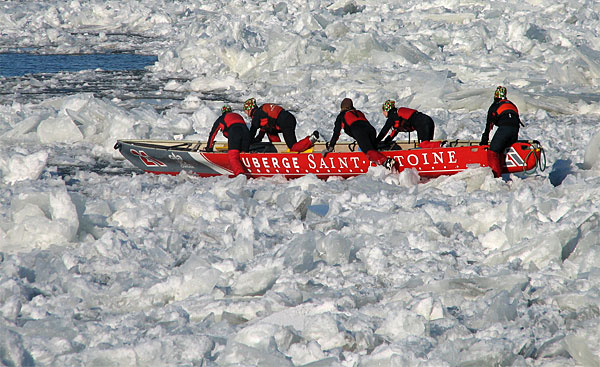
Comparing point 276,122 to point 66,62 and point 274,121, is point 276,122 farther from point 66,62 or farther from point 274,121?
point 66,62

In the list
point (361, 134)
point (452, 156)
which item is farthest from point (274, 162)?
point (452, 156)

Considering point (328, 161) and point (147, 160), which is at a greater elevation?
point (328, 161)

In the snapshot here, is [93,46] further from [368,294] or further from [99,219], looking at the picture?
[368,294]

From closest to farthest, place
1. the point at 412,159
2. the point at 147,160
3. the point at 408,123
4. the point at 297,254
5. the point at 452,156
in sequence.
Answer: the point at 297,254, the point at 452,156, the point at 412,159, the point at 408,123, the point at 147,160

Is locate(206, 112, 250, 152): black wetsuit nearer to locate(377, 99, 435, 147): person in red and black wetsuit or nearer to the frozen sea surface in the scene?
the frozen sea surface

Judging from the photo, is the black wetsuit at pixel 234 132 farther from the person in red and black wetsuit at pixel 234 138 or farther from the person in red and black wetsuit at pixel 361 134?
the person in red and black wetsuit at pixel 361 134

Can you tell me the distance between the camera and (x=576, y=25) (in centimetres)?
2383

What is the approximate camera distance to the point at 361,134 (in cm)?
1074

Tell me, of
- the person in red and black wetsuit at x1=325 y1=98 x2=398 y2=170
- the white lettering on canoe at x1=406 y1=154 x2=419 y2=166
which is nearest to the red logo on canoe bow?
the person in red and black wetsuit at x1=325 y1=98 x2=398 y2=170

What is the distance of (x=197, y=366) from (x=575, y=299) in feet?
→ 11.1

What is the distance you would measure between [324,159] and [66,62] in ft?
55.7

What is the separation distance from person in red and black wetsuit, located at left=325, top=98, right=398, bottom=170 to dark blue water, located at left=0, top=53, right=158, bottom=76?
47.0ft

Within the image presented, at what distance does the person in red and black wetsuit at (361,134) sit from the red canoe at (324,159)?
0.13 metres

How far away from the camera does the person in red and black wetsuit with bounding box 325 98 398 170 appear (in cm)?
1063
